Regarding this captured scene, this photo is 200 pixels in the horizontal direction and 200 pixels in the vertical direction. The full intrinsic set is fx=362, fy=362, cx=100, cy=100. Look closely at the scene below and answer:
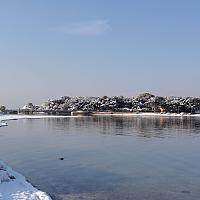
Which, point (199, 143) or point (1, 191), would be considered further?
point (199, 143)

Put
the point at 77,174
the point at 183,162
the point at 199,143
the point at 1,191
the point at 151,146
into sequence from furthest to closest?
the point at 199,143, the point at 151,146, the point at 183,162, the point at 77,174, the point at 1,191

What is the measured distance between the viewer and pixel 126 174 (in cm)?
2944

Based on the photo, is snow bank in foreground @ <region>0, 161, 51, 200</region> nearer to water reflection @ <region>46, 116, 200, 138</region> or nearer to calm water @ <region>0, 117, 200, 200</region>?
calm water @ <region>0, 117, 200, 200</region>

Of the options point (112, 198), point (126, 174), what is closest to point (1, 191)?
point (112, 198)

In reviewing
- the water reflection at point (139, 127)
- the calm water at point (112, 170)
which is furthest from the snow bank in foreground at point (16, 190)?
the water reflection at point (139, 127)

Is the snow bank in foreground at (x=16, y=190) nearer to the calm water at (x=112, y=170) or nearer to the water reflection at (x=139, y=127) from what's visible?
the calm water at (x=112, y=170)

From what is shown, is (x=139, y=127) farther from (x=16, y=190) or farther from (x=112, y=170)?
(x=16, y=190)

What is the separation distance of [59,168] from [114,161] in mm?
6357

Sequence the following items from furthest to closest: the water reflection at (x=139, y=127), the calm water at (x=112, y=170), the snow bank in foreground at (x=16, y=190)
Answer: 1. the water reflection at (x=139, y=127)
2. the calm water at (x=112, y=170)
3. the snow bank in foreground at (x=16, y=190)

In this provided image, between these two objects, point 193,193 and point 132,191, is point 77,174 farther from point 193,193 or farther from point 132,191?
point 193,193

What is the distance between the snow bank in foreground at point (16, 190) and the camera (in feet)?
65.2

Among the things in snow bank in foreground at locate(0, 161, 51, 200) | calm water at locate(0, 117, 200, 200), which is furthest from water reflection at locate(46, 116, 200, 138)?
snow bank in foreground at locate(0, 161, 51, 200)

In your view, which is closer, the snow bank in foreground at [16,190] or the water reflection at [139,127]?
the snow bank in foreground at [16,190]

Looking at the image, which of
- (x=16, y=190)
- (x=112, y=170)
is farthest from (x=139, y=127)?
(x=16, y=190)
